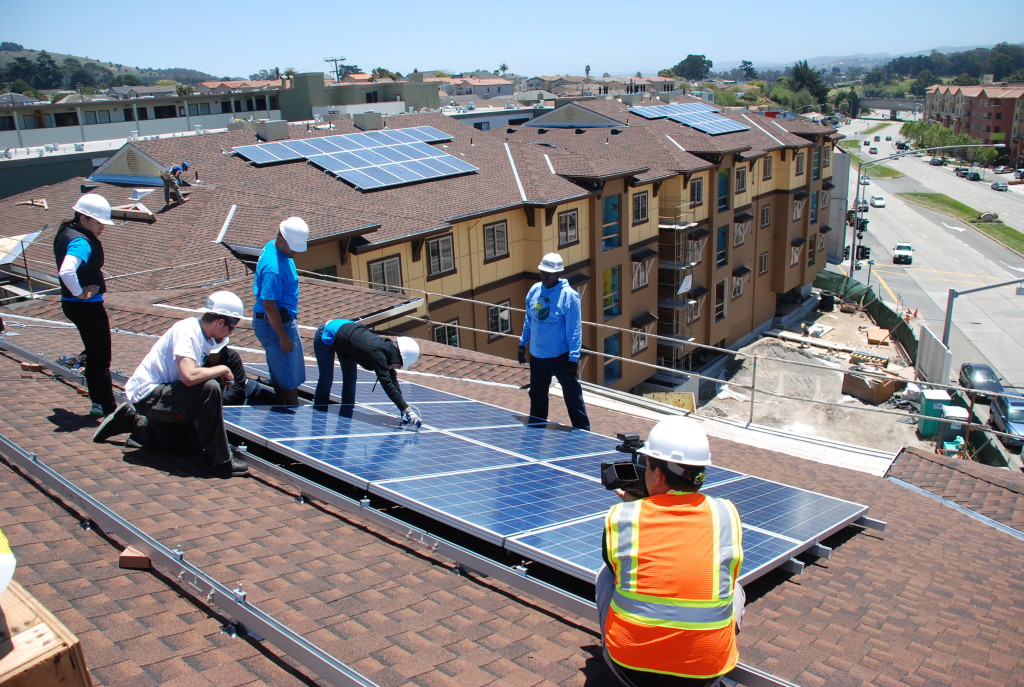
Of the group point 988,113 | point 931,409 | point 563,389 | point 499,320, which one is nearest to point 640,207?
point 499,320

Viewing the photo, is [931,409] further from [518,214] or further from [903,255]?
[903,255]

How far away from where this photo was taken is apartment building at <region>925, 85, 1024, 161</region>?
131500 millimetres

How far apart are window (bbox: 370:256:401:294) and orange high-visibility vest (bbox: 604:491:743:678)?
20306mm

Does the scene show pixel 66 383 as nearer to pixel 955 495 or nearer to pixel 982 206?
pixel 955 495

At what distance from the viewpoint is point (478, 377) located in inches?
610

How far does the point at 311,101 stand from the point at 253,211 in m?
37.3

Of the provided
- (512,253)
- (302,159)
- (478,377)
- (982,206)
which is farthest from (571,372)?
(982,206)

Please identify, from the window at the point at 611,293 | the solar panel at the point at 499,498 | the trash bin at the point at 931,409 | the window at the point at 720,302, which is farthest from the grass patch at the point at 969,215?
the solar panel at the point at 499,498

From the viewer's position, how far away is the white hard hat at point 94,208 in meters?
7.18

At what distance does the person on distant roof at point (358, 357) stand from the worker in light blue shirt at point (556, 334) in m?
2.30

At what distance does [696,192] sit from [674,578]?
37.3 metres

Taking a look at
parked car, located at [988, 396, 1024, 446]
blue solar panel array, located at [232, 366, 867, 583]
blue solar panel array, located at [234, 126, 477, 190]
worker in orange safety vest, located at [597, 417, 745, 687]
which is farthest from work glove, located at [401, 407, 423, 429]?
parked car, located at [988, 396, 1024, 446]

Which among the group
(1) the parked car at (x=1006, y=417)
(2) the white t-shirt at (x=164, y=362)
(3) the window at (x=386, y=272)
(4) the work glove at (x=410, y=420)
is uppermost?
(2) the white t-shirt at (x=164, y=362)

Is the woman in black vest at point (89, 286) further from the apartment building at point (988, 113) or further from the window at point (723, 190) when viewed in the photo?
the apartment building at point (988, 113)
